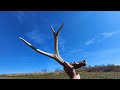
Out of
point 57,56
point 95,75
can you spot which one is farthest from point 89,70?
point 57,56

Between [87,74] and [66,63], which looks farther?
[87,74]

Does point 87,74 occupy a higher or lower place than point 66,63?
higher

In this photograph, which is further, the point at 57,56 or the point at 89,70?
the point at 89,70

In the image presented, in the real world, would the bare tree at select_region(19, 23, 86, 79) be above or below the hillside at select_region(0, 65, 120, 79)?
below

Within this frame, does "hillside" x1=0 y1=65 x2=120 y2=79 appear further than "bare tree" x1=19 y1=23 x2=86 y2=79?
Yes

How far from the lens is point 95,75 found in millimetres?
5422

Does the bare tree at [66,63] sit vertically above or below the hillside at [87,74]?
below

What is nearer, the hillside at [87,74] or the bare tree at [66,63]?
the bare tree at [66,63]
